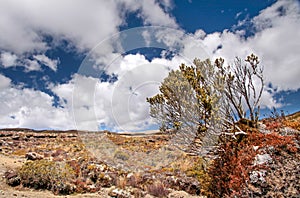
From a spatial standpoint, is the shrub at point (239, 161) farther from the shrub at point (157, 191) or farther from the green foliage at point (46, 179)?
the green foliage at point (46, 179)

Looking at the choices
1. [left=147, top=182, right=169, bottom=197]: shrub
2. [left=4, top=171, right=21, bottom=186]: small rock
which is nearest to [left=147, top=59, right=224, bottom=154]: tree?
[left=147, top=182, right=169, bottom=197]: shrub

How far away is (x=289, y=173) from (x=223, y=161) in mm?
1889

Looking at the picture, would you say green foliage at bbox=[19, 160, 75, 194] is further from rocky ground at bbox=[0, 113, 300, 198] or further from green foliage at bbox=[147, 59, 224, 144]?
green foliage at bbox=[147, 59, 224, 144]

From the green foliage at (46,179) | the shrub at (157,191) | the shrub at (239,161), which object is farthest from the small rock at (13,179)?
the shrub at (239,161)

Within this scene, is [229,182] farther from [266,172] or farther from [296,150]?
[296,150]

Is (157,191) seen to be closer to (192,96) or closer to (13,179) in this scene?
(192,96)

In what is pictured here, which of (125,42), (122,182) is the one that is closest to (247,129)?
(122,182)

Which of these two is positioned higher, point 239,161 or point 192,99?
point 192,99

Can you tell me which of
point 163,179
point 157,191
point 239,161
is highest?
point 239,161

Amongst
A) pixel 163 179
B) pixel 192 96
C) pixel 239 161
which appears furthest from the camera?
pixel 163 179

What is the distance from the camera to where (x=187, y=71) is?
32.7 feet

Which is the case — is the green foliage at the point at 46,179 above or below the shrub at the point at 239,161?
below

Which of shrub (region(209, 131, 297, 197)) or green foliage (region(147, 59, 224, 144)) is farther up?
green foliage (region(147, 59, 224, 144))

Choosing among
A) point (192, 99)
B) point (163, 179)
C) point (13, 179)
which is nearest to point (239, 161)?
point (192, 99)
